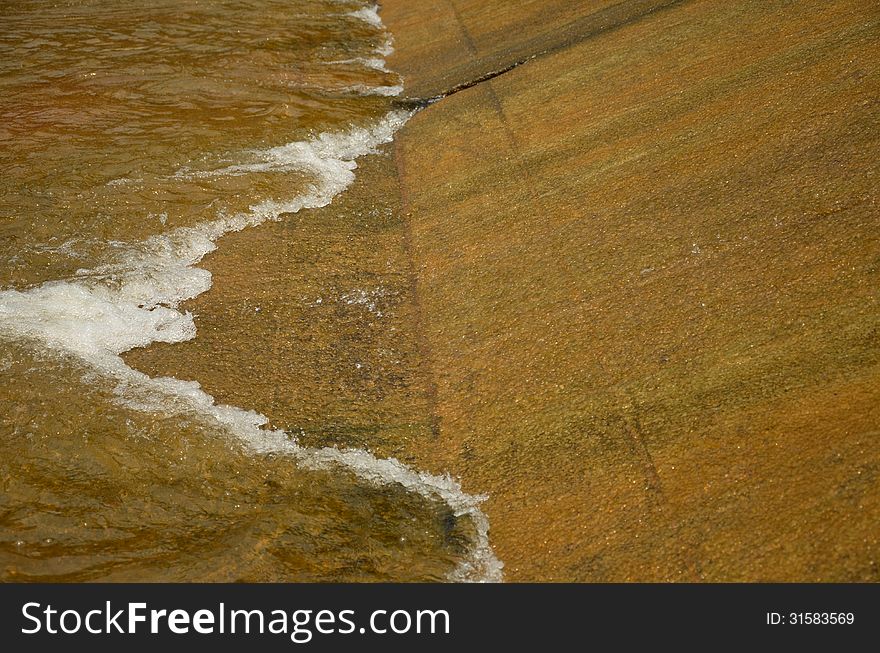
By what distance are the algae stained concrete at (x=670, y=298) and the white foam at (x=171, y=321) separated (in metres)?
0.17

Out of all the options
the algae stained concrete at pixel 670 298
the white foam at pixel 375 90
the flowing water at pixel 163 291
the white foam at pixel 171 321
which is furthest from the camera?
the white foam at pixel 375 90

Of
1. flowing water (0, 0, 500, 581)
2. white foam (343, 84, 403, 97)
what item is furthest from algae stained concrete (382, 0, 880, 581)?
white foam (343, 84, 403, 97)

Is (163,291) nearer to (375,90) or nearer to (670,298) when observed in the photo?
(670,298)

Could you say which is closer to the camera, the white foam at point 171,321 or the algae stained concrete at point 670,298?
the algae stained concrete at point 670,298

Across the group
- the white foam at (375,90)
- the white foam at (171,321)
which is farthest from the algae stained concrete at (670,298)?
the white foam at (375,90)

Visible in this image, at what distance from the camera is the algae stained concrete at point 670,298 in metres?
3.45

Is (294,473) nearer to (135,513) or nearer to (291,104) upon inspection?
(135,513)

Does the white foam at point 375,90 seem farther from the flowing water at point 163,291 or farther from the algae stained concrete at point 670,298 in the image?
the algae stained concrete at point 670,298

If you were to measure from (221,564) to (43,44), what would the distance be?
281 inches

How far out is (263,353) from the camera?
4773 millimetres

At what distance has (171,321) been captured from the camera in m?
5.06

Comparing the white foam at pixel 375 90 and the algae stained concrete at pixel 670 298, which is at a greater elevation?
the white foam at pixel 375 90

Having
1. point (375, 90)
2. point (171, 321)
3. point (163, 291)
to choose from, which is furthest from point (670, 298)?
point (375, 90)

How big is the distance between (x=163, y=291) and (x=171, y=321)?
13.2 inches
